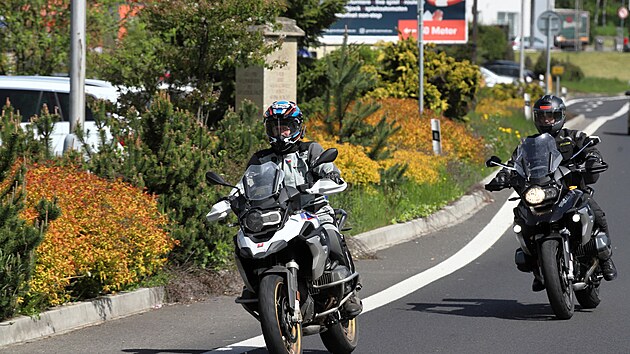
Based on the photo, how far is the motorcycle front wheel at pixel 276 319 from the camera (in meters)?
7.54

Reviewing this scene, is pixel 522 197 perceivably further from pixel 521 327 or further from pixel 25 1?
pixel 25 1

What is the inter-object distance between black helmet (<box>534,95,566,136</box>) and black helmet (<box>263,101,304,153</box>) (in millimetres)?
2929

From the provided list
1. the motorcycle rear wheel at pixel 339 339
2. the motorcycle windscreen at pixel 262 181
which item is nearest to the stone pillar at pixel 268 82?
the motorcycle rear wheel at pixel 339 339

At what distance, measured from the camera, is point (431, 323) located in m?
9.98

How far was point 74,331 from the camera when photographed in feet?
30.8

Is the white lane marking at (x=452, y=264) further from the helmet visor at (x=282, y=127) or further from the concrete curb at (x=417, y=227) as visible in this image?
the helmet visor at (x=282, y=127)

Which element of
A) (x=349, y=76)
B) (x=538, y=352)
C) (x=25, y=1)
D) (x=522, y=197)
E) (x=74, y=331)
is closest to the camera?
(x=538, y=352)

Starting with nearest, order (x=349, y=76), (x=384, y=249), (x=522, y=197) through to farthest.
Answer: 1. (x=522, y=197)
2. (x=384, y=249)
3. (x=349, y=76)

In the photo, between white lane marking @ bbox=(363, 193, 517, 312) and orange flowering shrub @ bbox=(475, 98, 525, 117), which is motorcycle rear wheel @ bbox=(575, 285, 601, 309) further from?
orange flowering shrub @ bbox=(475, 98, 525, 117)

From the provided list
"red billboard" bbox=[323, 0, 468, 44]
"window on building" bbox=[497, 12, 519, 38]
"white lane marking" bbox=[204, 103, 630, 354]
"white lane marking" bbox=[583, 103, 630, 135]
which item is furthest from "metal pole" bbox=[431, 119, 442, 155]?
"window on building" bbox=[497, 12, 519, 38]

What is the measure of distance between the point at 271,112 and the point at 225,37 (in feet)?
23.0

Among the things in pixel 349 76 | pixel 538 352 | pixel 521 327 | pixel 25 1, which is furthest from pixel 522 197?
pixel 25 1

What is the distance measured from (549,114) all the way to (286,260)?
11.8 feet

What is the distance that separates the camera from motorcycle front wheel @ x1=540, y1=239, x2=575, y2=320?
9.80 metres
